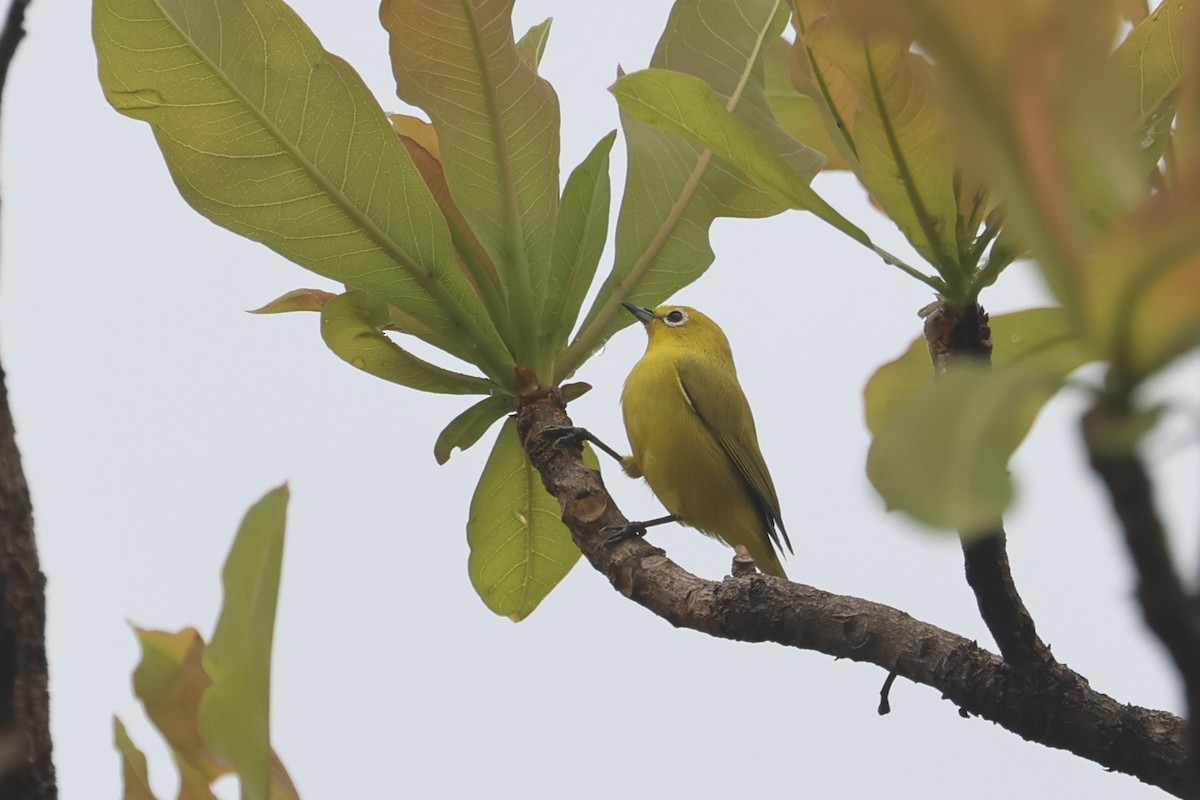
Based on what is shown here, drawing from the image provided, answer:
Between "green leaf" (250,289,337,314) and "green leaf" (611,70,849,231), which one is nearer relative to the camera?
"green leaf" (611,70,849,231)

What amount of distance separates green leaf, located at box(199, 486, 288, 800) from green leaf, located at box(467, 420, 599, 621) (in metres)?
1.12

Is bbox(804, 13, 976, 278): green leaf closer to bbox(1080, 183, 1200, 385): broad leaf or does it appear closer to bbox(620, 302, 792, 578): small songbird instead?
bbox(1080, 183, 1200, 385): broad leaf

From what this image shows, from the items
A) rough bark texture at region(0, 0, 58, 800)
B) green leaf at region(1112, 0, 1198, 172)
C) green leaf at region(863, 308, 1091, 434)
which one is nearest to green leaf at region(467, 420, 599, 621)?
green leaf at region(863, 308, 1091, 434)

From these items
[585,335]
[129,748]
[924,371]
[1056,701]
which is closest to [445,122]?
[585,335]

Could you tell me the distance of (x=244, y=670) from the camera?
779 mm

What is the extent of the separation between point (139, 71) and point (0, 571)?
82 cm

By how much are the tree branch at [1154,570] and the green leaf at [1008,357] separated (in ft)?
0.20

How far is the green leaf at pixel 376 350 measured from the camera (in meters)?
1.64

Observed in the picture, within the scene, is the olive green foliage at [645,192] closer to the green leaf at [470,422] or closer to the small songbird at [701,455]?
the green leaf at [470,422]

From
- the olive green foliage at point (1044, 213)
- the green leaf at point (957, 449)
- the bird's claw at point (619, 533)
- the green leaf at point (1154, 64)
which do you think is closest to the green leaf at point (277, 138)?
the bird's claw at point (619, 533)

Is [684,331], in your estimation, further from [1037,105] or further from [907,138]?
[1037,105]

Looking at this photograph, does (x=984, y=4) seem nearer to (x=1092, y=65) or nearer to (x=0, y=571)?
(x=1092, y=65)

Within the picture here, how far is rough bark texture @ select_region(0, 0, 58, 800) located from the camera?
0.78 m

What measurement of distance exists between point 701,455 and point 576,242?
1206mm
